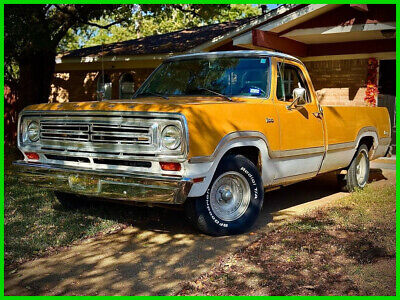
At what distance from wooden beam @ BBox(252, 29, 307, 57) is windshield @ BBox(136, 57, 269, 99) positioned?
5569 millimetres

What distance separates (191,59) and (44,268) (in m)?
3.40

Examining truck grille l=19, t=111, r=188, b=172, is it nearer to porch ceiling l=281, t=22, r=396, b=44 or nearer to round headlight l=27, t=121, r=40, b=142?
round headlight l=27, t=121, r=40, b=142

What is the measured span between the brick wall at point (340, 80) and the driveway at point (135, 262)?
319 inches

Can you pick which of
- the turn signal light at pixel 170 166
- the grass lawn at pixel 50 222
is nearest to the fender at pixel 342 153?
the grass lawn at pixel 50 222

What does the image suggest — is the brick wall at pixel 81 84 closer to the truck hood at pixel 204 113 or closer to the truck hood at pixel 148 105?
the truck hood at pixel 148 105

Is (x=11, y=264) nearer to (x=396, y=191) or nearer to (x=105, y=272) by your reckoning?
(x=105, y=272)

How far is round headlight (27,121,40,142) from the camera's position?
5817 millimetres

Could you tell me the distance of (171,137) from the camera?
4.91 metres

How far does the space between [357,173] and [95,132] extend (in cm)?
498

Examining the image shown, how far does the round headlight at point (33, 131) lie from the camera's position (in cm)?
582

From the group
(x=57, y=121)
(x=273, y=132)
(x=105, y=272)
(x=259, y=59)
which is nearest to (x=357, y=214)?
(x=273, y=132)

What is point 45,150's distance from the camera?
569cm

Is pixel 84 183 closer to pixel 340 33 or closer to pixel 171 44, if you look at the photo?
pixel 340 33

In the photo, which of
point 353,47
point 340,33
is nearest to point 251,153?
point 340,33
